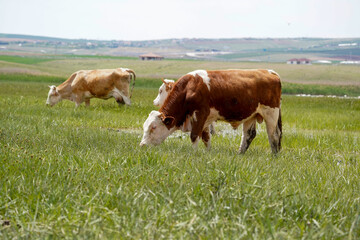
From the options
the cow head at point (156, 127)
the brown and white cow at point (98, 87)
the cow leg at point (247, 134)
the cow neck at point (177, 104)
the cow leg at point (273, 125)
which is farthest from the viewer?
the brown and white cow at point (98, 87)

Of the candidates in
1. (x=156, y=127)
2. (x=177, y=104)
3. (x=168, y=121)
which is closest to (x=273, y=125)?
(x=177, y=104)

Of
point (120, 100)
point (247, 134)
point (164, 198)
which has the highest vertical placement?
point (164, 198)

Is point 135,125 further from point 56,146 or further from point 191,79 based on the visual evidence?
point 56,146

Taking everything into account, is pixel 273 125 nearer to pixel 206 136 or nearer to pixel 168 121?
pixel 206 136

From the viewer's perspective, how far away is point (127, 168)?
582cm

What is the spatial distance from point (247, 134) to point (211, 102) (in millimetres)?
1391

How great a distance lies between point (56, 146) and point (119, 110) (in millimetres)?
10810

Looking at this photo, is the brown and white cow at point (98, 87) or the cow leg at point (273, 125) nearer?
the cow leg at point (273, 125)

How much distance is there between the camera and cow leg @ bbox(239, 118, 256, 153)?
33.1ft

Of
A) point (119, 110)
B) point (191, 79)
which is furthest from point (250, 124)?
point (119, 110)

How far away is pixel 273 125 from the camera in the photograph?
9.89m

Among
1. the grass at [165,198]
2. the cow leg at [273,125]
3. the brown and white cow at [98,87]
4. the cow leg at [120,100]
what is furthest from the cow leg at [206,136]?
the cow leg at [120,100]

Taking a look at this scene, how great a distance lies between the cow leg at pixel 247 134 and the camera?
33.1 ft

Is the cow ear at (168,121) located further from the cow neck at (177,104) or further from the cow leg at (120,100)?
the cow leg at (120,100)
